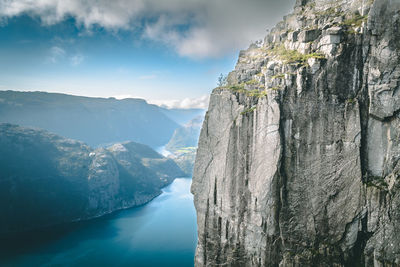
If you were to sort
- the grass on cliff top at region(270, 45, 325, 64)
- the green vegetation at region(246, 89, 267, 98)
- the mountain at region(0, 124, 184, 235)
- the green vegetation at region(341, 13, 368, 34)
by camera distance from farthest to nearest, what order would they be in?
1. the mountain at region(0, 124, 184, 235)
2. the green vegetation at region(246, 89, 267, 98)
3. the grass on cliff top at region(270, 45, 325, 64)
4. the green vegetation at region(341, 13, 368, 34)

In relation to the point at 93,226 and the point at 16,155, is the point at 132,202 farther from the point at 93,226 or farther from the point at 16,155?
the point at 16,155

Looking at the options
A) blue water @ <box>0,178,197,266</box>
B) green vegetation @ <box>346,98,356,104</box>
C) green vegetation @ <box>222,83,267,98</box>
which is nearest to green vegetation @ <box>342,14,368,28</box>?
green vegetation @ <box>346,98,356,104</box>

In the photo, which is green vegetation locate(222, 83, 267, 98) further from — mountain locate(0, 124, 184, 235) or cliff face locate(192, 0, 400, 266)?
mountain locate(0, 124, 184, 235)

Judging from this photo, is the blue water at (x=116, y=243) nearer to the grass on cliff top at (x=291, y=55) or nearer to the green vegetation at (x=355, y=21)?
the grass on cliff top at (x=291, y=55)

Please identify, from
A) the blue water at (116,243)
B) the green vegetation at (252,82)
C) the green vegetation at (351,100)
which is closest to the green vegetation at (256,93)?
the green vegetation at (252,82)

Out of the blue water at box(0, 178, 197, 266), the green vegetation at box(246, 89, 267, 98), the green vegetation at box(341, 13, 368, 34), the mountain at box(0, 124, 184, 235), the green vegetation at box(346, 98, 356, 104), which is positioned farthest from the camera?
the mountain at box(0, 124, 184, 235)

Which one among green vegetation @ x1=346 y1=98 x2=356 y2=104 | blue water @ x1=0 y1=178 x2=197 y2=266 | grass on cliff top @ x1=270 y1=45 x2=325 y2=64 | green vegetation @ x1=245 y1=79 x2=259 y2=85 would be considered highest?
grass on cliff top @ x1=270 y1=45 x2=325 y2=64
